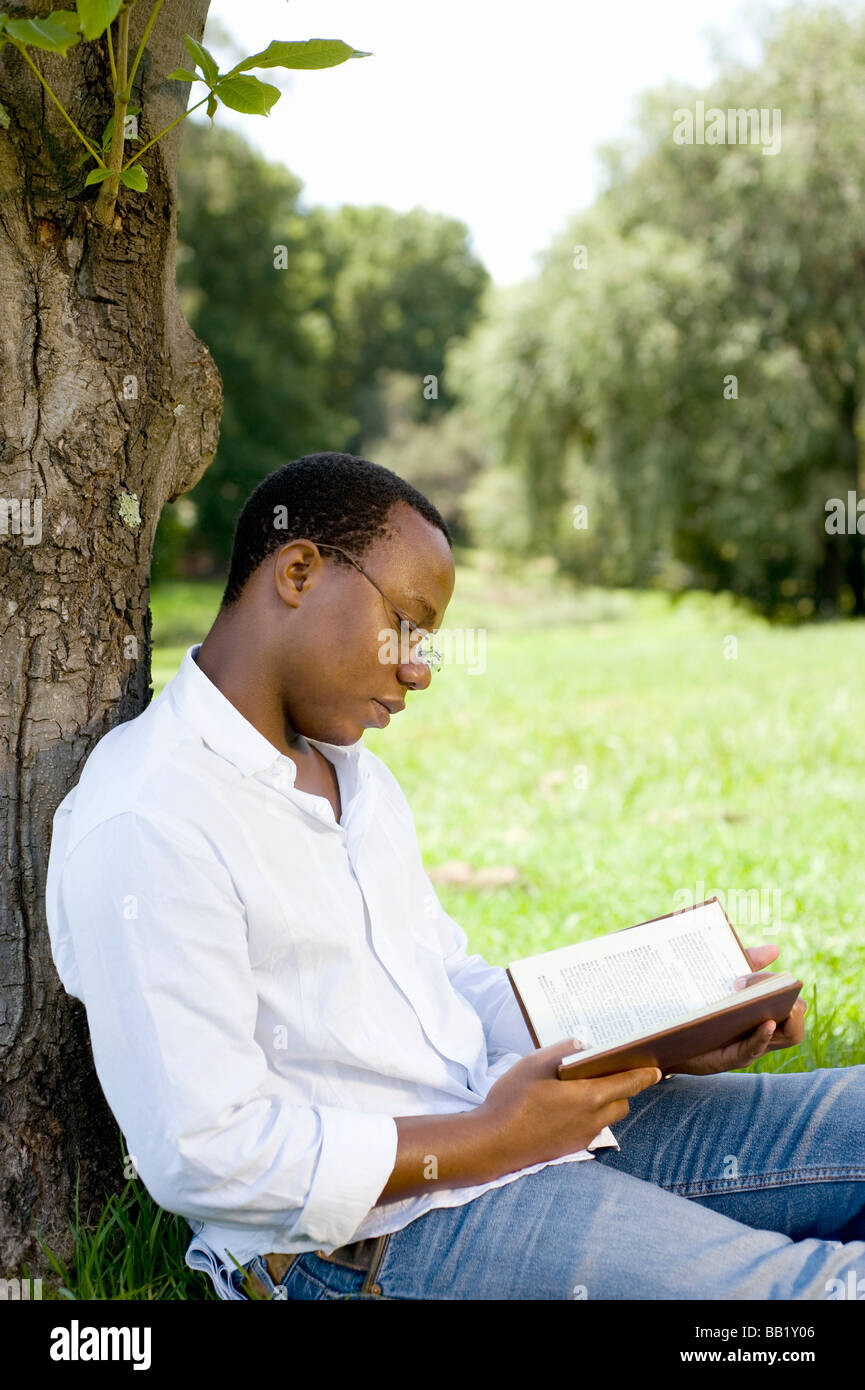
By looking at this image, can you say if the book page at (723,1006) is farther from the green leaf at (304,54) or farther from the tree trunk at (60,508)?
the green leaf at (304,54)

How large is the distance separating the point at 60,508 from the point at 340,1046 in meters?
1.00

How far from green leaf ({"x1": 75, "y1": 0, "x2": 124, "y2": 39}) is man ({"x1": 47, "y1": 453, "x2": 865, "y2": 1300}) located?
66 cm

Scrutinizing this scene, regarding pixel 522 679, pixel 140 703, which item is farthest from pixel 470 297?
pixel 140 703

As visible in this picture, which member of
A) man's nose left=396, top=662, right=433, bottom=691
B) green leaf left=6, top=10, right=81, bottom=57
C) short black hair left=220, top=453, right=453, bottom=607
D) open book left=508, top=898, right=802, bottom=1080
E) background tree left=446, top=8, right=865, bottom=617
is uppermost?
background tree left=446, top=8, right=865, bottom=617

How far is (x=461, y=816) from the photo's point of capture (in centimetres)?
557

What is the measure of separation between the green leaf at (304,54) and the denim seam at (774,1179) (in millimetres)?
→ 1779

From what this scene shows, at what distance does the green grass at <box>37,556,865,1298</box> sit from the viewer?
3.56 m

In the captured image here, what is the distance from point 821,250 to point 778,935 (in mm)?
13553

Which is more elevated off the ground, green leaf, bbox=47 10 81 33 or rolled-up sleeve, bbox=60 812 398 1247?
green leaf, bbox=47 10 81 33

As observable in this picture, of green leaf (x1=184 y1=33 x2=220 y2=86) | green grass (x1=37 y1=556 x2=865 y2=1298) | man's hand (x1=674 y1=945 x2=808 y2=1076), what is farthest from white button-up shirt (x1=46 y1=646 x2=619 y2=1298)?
green leaf (x1=184 y1=33 x2=220 y2=86)

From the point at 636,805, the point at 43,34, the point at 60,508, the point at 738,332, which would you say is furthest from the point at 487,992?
the point at 738,332

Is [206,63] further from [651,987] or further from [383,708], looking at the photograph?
[651,987]

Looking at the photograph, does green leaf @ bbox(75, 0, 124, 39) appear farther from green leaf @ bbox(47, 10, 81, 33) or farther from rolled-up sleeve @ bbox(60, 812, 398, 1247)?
rolled-up sleeve @ bbox(60, 812, 398, 1247)

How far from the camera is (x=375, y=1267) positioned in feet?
5.31
